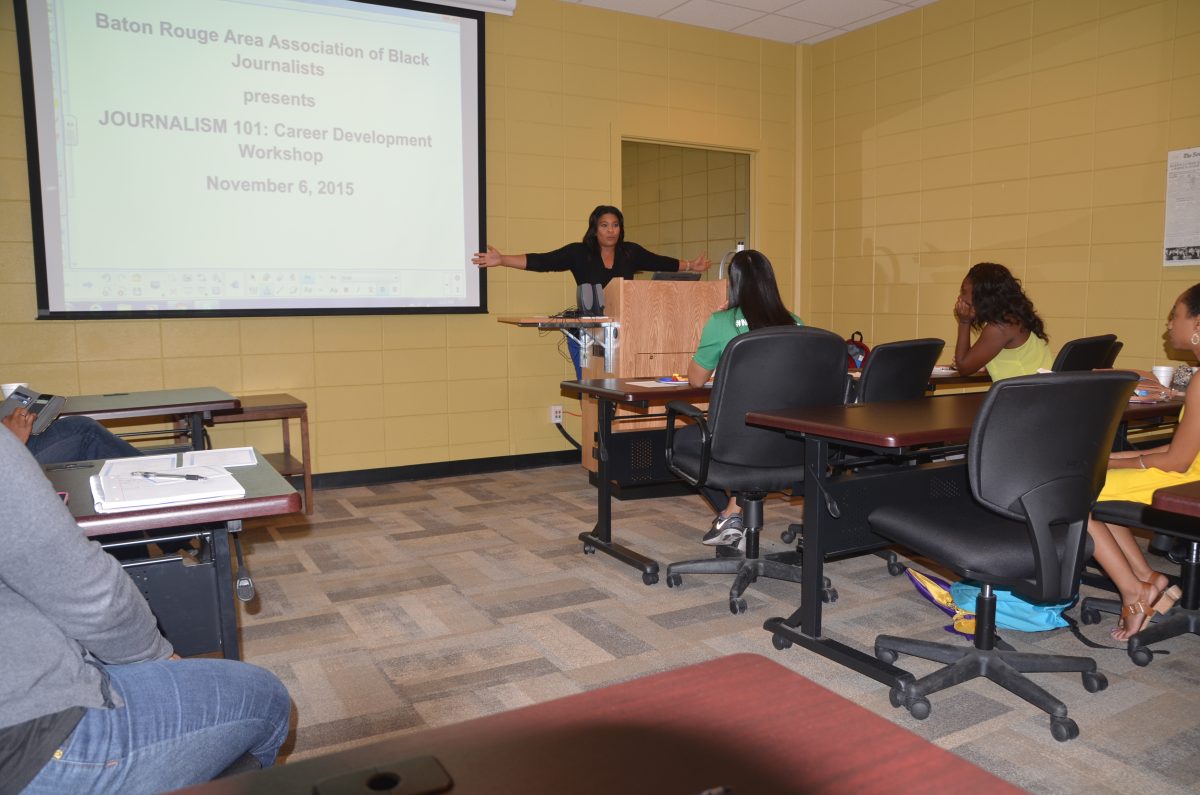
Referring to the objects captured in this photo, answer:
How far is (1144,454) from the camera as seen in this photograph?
266 cm

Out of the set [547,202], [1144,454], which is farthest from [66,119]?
[1144,454]

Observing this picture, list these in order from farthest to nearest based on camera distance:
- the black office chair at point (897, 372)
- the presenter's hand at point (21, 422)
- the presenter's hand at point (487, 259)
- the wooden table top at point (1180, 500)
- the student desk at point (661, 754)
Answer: the presenter's hand at point (487, 259) → the black office chair at point (897, 372) → the presenter's hand at point (21, 422) → the wooden table top at point (1180, 500) → the student desk at point (661, 754)

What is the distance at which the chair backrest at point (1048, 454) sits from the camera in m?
2.05

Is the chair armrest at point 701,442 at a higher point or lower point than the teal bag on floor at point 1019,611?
higher

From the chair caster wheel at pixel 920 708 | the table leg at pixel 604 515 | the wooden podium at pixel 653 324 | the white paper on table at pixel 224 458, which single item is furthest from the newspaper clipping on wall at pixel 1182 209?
the white paper on table at pixel 224 458

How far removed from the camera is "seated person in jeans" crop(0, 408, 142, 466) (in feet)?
9.24

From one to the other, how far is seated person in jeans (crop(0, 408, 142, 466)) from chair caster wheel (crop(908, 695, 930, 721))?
8.14 feet

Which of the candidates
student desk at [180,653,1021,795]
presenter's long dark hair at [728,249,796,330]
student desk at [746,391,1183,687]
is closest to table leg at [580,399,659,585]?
presenter's long dark hair at [728,249,796,330]

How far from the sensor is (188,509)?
4.87ft

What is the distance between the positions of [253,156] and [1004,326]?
3.97 metres

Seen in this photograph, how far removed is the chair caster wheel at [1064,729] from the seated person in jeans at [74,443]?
281cm

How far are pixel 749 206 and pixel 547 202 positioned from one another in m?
1.79

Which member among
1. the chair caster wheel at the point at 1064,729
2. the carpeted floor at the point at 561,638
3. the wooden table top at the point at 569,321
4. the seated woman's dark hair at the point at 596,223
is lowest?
the carpeted floor at the point at 561,638

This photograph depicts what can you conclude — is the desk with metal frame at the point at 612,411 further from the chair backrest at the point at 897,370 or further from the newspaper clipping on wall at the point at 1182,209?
the newspaper clipping on wall at the point at 1182,209
